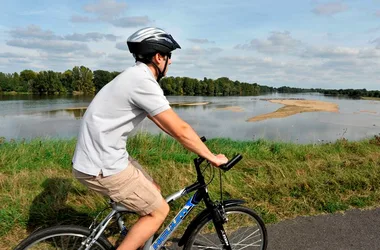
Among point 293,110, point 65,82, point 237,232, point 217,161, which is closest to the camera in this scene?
point 217,161

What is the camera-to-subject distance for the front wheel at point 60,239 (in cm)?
188

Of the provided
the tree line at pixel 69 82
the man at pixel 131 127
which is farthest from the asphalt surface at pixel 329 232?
the tree line at pixel 69 82

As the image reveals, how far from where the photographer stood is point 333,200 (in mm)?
3898

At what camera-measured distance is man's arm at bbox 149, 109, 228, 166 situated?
5.81ft

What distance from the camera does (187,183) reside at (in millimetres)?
4223

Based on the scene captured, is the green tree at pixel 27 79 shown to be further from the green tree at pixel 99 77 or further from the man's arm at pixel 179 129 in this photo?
the man's arm at pixel 179 129

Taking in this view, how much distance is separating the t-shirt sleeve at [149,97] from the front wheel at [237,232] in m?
1.06

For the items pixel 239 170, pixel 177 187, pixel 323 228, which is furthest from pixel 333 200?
pixel 177 187

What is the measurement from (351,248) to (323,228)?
41 cm

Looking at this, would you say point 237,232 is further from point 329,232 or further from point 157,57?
point 157,57

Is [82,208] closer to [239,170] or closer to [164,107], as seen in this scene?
[164,107]

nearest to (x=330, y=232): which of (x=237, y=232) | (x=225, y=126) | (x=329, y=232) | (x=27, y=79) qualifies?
(x=329, y=232)

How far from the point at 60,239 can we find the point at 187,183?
238cm

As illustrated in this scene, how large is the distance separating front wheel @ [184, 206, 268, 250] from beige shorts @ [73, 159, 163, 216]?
1.87ft
